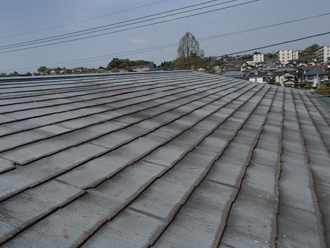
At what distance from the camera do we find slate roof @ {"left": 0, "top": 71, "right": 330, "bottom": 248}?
1556mm

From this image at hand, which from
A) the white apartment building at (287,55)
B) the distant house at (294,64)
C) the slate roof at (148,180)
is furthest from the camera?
the white apartment building at (287,55)

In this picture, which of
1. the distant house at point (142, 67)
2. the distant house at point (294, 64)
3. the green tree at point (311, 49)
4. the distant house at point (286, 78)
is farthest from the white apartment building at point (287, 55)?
the distant house at point (142, 67)

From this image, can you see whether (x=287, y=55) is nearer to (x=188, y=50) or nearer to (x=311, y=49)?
(x=311, y=49)

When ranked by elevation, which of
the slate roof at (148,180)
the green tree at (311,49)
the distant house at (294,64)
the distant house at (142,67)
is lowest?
the slate roof at (148,180)

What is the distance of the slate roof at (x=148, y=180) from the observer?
156 cm

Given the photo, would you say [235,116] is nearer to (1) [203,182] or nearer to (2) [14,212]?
(1) [203,182]

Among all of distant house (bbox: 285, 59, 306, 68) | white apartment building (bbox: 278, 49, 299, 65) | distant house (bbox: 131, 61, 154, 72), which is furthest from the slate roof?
white apartment building (bbox: 278, 49, 299, 65)

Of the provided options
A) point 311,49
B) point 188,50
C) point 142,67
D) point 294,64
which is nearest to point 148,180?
point 188,50

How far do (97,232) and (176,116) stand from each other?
3.05 m

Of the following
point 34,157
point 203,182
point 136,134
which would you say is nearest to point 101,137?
point 136,134

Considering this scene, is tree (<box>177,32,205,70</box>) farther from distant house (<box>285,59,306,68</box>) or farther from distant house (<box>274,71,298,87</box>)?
distant house (<box>285,59,306,68</box>)

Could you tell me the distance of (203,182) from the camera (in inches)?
90.7

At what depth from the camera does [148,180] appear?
2.15 m

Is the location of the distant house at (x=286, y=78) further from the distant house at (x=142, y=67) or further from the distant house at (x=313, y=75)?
the distant house at (x=142, y=67)
